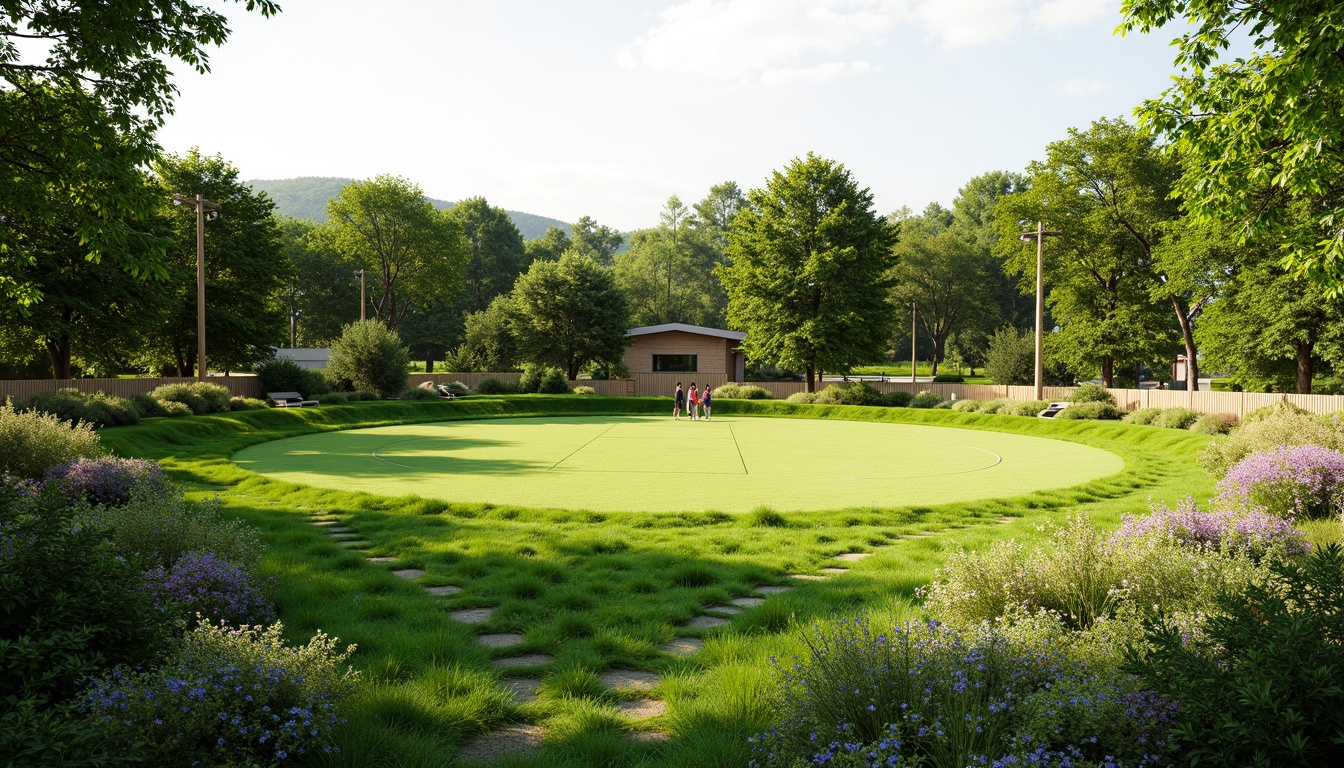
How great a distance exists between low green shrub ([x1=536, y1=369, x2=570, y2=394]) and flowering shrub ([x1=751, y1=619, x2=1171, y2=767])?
42.7m

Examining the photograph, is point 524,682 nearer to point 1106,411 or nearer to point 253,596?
point 253,596

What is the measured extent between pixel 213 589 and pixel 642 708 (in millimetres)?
3334

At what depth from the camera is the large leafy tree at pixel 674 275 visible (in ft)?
296

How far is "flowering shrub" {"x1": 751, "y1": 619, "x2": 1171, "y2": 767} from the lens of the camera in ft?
10.1

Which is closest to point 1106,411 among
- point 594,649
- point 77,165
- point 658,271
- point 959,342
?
point 594,649

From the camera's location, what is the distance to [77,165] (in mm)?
12141

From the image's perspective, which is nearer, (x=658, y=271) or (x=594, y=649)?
(x=594, y=649)

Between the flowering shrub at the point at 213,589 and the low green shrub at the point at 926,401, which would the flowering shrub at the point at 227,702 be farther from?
the low green shrub at the point at 926,401

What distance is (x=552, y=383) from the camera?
151 feet

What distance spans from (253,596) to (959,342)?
88.7 metres

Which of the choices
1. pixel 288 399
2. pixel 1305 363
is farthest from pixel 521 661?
pixel 1305 363

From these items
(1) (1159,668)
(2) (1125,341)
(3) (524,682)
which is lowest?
(3) (524,682)

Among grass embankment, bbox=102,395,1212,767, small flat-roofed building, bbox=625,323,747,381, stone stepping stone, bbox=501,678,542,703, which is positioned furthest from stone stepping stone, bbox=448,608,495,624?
small flat-roofed building, bbox=625,323,747,381

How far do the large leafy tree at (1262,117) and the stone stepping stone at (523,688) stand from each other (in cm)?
1056
